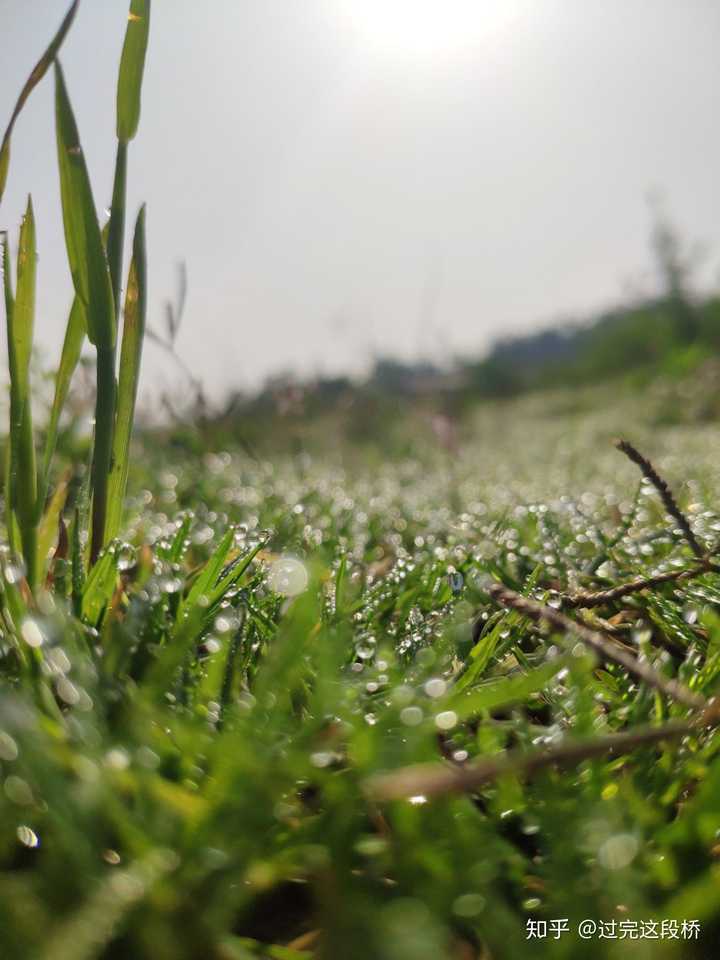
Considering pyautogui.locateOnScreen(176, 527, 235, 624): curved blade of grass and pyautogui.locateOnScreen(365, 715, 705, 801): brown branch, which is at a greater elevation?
pyautogui.locateOnScreen(176, 527, 235, 624): curved blade of grass

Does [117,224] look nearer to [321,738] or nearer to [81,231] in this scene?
[81,231]

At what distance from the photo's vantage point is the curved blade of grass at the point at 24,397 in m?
0.71

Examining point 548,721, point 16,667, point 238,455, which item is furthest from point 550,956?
point 238,455

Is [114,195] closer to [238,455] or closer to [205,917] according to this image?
[205,917]

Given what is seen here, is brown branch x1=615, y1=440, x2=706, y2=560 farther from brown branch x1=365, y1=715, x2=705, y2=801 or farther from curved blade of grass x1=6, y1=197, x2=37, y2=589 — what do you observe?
curved blade of grass x1=6, y1=197, x2=37, y2=589

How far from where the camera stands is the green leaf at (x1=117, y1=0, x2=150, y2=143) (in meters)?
0.79

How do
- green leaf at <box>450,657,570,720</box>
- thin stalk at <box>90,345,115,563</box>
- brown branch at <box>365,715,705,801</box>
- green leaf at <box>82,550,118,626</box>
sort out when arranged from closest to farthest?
brown branch at <box>365,715,705,801</box> → green leaf at <box>450,657,570,720</box> → green leaf at <box>82,550,118,626</box> → thin stalk at <box>90,345,115,563</box>

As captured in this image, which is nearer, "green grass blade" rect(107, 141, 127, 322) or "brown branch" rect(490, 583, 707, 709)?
"brown branch" rect(490, 583, 707, 709)

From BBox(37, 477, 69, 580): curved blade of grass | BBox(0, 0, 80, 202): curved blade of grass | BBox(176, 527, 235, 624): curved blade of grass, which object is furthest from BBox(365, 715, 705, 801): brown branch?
BBox(0, 0, 80, 202): curved blade of grass

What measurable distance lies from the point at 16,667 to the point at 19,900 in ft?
1.09

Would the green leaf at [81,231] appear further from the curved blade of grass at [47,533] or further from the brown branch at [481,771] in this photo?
the brown branch at [481,771]

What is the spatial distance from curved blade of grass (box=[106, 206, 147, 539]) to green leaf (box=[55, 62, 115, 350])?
0.17 feet

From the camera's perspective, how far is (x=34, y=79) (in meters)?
0.79

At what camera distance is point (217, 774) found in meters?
0.44
